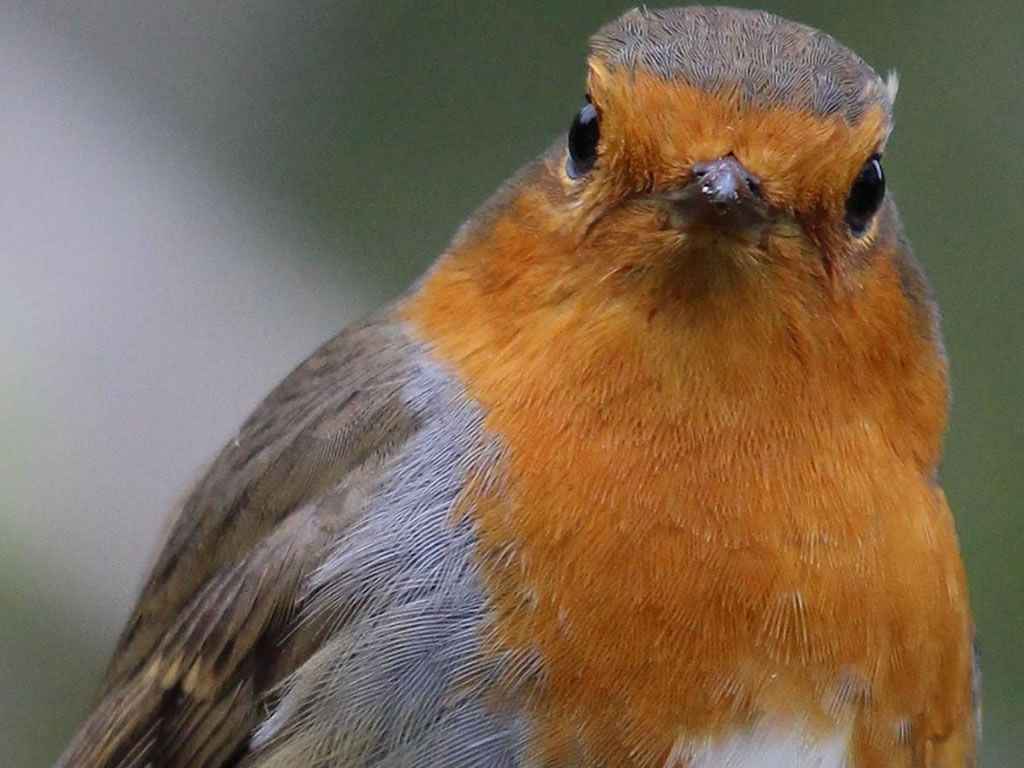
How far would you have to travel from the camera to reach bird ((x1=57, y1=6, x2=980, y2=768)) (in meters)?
2.88

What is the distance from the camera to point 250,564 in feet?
11.1

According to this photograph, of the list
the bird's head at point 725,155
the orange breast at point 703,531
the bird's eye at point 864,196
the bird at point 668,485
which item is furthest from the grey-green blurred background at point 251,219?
the bird's eye at point 864,196

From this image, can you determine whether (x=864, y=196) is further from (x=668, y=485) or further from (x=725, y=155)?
(x=668, y=485)

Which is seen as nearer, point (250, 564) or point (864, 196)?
point (864, 196)

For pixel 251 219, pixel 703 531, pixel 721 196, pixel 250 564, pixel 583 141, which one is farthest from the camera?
pixel 251 219

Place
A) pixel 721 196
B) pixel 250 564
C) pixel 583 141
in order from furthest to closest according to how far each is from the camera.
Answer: pixel 250 564
pixel 583 141
pixel 721 196

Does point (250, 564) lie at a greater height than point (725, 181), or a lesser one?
lesser

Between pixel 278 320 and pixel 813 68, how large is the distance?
14.4 feet

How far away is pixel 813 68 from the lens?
304cm

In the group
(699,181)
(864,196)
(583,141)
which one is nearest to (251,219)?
(583,141)

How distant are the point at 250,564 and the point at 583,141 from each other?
1.06 meters

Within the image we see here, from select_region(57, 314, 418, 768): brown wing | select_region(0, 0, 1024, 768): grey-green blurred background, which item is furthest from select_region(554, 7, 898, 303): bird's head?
select_region(0, 0, 1024, 768): grey-green blurred background

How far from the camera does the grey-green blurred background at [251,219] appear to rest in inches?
241

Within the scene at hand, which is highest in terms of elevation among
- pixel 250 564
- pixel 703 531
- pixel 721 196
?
pixel 721 196
